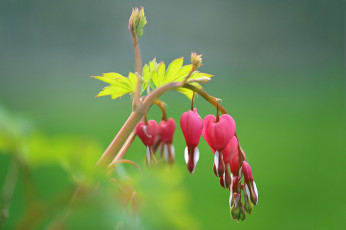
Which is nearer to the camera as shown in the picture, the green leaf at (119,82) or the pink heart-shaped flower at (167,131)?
the pink heart-shaped flower at (167,131)

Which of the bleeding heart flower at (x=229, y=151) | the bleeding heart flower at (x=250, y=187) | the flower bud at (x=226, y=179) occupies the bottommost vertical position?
the bleeding heart flower at (x=250, y=187)

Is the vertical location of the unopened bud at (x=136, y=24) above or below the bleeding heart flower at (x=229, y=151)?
above

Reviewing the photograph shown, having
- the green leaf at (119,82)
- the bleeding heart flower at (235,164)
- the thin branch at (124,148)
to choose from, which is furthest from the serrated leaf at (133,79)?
the bleeding heart flower at (235,164)

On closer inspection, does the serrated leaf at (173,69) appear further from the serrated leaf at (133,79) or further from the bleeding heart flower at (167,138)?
the bleeding heart flower at (167,138)

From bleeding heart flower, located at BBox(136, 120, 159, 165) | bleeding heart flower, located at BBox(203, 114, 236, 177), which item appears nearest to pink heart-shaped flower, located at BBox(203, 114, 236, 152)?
bleeding heart flower, located at BBox(203, 114, 236, 177)

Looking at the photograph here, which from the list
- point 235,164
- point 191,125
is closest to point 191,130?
point 191,125

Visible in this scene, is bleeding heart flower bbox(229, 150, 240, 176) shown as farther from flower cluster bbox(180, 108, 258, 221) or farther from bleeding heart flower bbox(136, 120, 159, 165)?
bleeding heart flower bbox(136, 120, 159, 165)
